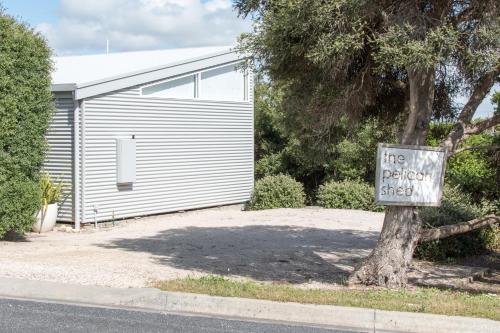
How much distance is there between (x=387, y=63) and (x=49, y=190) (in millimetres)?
8785

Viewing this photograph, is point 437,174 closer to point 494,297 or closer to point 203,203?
point 494,297

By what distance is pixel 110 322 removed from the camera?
7410mm

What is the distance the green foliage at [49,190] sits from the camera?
1481 cm

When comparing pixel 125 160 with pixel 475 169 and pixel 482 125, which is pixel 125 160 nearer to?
pixel 475 169

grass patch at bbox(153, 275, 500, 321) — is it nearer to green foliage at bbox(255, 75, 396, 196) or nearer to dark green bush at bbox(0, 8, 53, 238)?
dark green bush at bbox(0, 8, 53, 238)

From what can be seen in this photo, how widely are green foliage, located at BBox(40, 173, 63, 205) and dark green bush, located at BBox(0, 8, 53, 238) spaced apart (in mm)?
1453

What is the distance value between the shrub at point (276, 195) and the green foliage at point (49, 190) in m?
6.21

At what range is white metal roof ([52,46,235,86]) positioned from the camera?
16663mm

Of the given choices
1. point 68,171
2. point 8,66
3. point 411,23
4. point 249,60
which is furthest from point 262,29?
point 68,171

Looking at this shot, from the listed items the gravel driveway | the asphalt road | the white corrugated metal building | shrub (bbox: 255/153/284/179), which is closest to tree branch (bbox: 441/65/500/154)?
the gravel driveway

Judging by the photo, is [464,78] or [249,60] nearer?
[464,78]

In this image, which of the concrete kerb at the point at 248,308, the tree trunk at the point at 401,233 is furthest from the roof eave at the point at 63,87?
the tree trunk at the point at 401,233

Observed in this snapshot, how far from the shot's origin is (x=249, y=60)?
10523mm

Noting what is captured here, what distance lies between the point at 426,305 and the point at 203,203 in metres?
11.8
